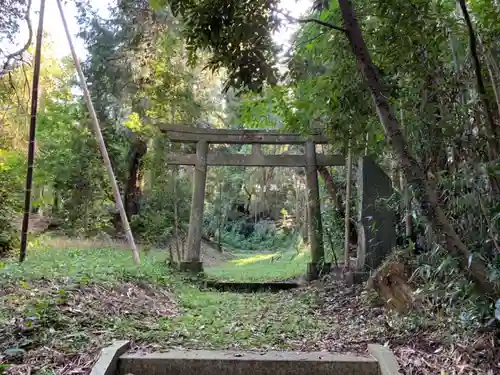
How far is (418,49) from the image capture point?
122 inches

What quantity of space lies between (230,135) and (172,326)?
4.59 meters

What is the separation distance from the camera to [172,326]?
3539 millimetres

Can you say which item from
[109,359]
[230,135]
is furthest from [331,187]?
[109,359]

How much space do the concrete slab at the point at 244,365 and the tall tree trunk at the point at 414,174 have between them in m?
0.76

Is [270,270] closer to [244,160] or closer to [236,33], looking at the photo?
[244,160]

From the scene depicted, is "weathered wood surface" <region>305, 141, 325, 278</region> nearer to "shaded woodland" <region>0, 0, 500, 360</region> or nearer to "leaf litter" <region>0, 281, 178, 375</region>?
"shaded woodland" <region>0, 0, 500, 360</region>

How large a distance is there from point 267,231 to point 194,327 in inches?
609

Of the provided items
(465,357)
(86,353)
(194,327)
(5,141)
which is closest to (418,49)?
(465,357)

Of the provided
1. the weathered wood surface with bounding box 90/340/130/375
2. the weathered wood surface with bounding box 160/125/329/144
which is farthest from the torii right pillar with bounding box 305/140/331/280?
the weathered wood surface with bounding box 90/340/130/375

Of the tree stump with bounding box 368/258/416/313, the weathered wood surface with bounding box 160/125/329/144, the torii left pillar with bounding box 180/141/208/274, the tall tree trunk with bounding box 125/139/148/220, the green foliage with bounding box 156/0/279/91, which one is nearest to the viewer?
the green foliage with bounding box 156/0/279/91

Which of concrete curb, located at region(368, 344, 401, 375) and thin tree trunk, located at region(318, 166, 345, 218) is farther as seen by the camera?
thin tree trunk, located at region(318, 166, 345, 218)

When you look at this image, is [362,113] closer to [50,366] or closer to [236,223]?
[50,366]

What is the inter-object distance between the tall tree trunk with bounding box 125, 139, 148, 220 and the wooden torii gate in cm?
527

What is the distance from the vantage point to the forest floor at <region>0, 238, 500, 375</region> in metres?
2.50
